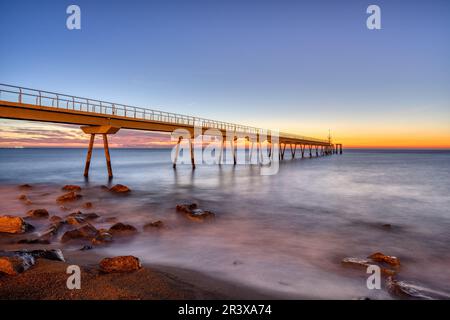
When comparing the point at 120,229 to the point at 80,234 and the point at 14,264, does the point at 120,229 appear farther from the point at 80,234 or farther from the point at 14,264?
the point at 14,264

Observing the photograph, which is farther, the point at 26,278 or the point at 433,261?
the point at 433,261

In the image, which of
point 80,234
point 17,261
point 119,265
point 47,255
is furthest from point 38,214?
point 119,265

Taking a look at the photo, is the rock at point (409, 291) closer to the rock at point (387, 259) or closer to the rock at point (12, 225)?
the rock at point (387, 259)

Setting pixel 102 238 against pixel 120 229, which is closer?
pixel 102 238

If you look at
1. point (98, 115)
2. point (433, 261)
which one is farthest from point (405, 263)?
point (98, 115)

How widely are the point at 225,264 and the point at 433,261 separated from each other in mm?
5367

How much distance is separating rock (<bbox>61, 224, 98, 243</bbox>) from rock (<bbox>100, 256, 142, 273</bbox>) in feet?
9.31

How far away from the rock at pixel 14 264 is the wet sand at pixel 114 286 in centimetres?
8

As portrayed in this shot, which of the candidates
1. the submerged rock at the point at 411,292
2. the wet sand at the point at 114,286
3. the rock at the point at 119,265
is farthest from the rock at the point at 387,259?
the rock at the point at 119,265

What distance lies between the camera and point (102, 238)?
6723mm

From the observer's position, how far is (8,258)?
411 cm

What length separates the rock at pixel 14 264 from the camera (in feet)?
12.9

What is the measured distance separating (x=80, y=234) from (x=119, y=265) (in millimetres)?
3132
